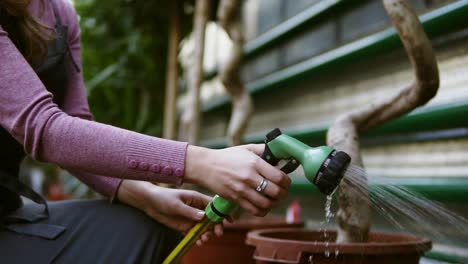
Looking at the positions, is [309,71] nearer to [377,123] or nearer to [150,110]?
[377,123]

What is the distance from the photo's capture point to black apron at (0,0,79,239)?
123 centimetres

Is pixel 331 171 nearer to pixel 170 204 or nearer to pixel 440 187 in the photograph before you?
pixel 170 204

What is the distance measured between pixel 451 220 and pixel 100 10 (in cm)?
325

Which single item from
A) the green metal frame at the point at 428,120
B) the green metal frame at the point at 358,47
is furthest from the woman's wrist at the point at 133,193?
the green metal frame at the point at 358,47

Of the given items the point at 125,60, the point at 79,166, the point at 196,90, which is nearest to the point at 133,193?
the point at 79,166

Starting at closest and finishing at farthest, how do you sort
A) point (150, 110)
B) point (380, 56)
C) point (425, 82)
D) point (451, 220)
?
point (451, 220) → point (425, 82) → point (380, 56) → point (150, 110)

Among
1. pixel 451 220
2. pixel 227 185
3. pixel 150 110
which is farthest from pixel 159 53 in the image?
pixel 227 185

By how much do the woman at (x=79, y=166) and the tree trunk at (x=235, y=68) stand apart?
111 cm

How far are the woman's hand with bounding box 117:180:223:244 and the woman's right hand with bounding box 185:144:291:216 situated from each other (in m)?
Answer: 0.27

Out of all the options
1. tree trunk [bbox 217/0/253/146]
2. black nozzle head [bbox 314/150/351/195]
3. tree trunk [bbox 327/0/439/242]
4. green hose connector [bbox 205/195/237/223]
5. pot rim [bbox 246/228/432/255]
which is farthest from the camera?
tree trunk [bbox 217/0/253/146]

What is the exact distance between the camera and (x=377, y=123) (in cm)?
163

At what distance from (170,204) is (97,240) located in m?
0.16

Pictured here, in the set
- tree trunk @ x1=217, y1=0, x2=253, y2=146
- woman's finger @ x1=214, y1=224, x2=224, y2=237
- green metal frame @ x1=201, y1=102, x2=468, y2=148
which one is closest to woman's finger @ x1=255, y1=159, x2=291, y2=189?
woman's finger @ x1=214, y1=224, x2=224, y2=237

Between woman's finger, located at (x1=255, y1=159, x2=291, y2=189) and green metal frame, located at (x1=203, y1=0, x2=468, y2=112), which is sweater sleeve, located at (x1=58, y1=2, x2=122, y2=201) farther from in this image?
green metal frame, located at (x1=203, y1=0, x2=468, y2=112)
